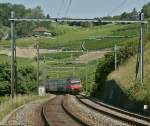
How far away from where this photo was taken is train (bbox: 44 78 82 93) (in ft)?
306

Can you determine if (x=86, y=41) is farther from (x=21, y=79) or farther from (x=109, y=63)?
(x=109, y=63)

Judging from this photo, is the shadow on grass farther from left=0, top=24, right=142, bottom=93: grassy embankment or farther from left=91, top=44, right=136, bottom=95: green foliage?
left=0, top=24, right=142, bottom=93: grassy embankment

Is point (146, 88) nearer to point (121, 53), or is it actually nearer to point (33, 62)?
point (121, 53)

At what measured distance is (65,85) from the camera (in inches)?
3765

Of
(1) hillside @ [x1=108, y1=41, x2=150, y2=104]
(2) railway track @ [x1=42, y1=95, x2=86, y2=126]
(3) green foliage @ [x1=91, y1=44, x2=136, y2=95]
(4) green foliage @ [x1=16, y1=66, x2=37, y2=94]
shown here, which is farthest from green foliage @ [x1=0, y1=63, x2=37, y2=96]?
(2) railway track @ [x1=42, y1=95, x2=86, y2=126]

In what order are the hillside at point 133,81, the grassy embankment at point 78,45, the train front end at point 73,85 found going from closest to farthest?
the hillside at point 133,81, the train front end at point 73,85, the grassy embankment at point 78,45

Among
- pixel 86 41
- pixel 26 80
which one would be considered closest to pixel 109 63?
pixel 86 41

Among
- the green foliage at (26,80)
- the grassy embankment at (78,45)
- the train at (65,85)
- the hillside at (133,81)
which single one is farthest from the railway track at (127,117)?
the green foliage at (26,80)

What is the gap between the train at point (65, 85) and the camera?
9319 cm

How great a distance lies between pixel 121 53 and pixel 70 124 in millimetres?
48840

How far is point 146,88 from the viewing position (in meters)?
45.4

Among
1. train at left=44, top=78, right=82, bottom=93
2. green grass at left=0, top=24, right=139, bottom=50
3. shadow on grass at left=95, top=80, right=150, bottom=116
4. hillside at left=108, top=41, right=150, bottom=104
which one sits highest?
green grass at left=0, top=24, right=139, bottom=50

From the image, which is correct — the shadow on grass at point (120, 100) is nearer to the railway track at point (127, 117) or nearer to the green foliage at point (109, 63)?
the railway track at point (127, 117)

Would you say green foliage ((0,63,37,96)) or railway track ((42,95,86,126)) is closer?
railway track ((42,95,86,126))
